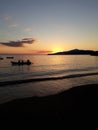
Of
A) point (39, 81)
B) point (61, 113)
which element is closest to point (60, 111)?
point (61, 113)

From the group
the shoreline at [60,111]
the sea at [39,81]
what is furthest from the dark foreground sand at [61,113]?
the sea at [39,81]

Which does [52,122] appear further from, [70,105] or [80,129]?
[70,105]

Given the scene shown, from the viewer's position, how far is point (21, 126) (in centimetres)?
655

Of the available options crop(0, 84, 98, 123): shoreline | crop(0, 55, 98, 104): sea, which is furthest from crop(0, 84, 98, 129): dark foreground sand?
crop(0, 55, 98, 104): sea

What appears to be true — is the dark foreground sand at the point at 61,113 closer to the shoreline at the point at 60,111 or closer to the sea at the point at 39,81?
the shoreline at the point at 60,111

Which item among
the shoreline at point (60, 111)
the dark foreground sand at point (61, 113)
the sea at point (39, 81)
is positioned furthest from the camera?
the sea at point (39, 81)

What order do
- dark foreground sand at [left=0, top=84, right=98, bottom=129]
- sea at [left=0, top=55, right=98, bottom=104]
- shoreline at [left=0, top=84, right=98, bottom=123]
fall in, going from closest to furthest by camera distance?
dark foreground sand at [left=0, top=84, right=98, bottom=129] < shoreline at [left=0, top=84, right=98, bottom=123] < sea at [left=0, top=55, right=98, bottom=104]

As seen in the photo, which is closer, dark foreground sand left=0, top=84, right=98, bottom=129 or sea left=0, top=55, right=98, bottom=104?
dark foreground sand left=0, top=84, right=98, bottom=129

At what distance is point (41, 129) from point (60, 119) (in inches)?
44.2

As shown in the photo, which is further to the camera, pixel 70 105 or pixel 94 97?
pixel 94 97

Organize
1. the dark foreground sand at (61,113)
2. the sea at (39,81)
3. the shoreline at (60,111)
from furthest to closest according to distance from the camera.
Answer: the sea at (39,81) → the shoreline at (60,111) → the dark foreground sand at (61,113)

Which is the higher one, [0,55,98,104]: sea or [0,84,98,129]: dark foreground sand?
[0,84,98,129]: dark foreground sand

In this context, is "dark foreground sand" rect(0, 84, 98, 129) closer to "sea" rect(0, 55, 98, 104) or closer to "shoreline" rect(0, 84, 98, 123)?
"shoreline" rect(0, 84, 98, 123)

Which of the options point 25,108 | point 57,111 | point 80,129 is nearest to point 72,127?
point 80,129
